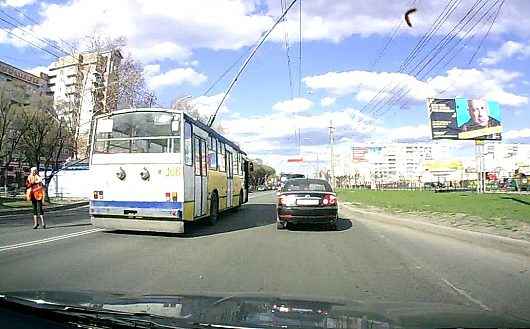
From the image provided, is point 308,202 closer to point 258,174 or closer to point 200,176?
point 200,176

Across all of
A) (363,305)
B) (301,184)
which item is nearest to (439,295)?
(363,305)

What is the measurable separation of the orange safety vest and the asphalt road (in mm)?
1053

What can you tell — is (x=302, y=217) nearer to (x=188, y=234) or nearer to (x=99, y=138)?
(x=188, y=234)

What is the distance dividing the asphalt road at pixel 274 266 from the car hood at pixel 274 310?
0.86 metres

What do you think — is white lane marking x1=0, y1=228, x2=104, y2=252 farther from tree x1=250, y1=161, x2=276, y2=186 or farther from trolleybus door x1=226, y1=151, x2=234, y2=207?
tree x1=250, y1=161, x2=276, y2=186

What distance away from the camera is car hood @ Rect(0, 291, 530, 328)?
344 cm

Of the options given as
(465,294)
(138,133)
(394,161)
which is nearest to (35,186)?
(138,133)

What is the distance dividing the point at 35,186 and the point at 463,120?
127ft

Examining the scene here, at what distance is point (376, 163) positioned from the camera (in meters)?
118

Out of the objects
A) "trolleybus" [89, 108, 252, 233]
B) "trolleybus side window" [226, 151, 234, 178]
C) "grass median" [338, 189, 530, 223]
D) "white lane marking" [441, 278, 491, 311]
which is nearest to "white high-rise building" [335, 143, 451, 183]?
"grass median" [338, 189, 530, 223]

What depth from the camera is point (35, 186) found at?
13.8m

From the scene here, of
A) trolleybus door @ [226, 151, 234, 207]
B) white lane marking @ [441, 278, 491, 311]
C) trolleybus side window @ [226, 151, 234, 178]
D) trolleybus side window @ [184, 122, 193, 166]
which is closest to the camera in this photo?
white lane marking @ [441, 278, 491, 311]

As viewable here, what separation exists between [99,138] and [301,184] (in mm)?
5830

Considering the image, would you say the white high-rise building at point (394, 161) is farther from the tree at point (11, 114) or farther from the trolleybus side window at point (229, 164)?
the trolleybus side window at point (229, 164)
